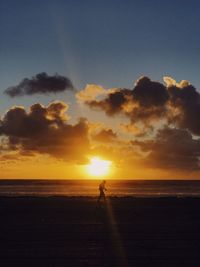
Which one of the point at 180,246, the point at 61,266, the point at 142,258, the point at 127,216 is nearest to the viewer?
the point at 61,266

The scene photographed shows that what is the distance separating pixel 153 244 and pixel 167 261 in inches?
133

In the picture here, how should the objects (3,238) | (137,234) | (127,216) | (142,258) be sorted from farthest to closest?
Result: (127,216)
(137,234)
(3,238)
(142,258)

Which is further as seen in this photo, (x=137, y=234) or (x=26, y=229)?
(x=26, y=229)

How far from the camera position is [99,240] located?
786 inches

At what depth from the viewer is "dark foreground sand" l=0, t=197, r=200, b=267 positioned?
1567cm

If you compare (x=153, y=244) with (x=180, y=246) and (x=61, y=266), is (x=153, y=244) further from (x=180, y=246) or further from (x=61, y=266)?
(x=61, y=266)

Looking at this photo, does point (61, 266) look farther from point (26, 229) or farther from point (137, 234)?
point (26, 229)

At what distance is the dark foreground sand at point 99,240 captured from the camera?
15672 mm

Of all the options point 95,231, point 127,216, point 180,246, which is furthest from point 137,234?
point 127,216

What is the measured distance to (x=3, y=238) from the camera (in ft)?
67.2

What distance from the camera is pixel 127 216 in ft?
102

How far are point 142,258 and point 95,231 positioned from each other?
719 centimetres

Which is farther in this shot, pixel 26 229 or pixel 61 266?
pixel 26 229

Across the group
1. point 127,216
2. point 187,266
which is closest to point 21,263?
point 187,266
